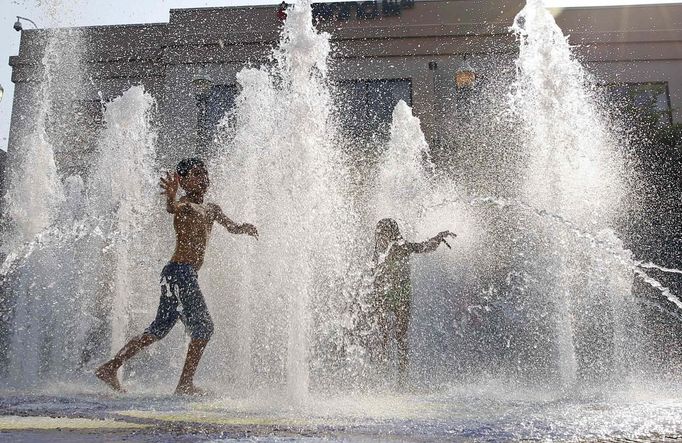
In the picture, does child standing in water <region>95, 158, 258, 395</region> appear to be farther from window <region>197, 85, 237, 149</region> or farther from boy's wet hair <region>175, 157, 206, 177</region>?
window <region>197, 85, 237, 149</region>

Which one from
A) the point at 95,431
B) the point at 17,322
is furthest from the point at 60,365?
the point at 95,431

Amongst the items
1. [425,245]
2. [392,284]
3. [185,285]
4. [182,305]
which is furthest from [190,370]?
[425,245]

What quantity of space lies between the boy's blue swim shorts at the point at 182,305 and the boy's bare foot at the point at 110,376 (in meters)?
0.33

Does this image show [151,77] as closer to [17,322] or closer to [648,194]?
[17,322]

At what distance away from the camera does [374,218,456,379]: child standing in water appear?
5.01 metres

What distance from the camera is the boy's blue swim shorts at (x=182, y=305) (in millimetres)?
4059

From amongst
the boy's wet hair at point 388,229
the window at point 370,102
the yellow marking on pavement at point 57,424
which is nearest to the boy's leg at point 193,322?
the yellow marking on pavement at point 57,424

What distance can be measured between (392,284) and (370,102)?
471 inches

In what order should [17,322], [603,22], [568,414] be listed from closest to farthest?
[568,414]
[17,322]
[603,22]

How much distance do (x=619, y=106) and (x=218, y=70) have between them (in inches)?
392

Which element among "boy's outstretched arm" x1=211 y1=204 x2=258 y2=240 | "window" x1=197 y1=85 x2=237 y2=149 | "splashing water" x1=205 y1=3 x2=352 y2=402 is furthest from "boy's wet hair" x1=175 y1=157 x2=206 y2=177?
"window" x1=197 y1=85 x2=237 y2=149

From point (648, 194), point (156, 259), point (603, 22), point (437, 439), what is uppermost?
point (603, 22)

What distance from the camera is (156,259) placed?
11086 mm

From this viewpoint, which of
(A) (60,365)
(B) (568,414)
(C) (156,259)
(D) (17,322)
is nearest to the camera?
(B) (568,414)
